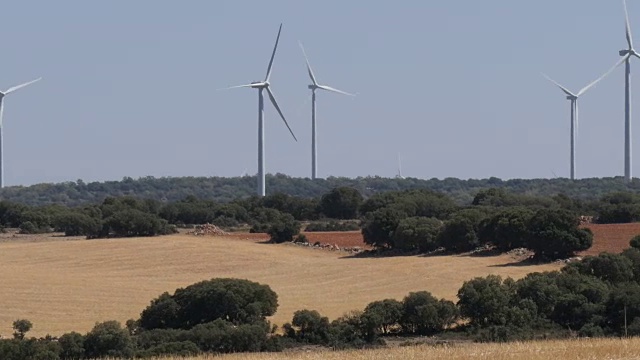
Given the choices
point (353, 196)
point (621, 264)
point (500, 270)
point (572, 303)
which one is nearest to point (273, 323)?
point (572, 303)

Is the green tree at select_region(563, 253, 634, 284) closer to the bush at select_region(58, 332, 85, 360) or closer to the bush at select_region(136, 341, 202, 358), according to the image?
the bush at select_region(136, 341, 202, 358)

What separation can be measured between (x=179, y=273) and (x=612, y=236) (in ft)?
77.5

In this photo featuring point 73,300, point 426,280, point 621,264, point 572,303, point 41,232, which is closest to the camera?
point 572,303

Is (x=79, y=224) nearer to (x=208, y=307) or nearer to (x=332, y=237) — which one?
(x=332, y=237)

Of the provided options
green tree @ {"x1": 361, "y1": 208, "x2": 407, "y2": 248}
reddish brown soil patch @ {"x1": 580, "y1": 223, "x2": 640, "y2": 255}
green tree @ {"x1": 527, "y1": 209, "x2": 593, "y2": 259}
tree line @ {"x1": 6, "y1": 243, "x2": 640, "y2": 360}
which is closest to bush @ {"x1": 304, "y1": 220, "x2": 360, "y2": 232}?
green tree @ {"x1": 361, "y1": 208, "x2": 407, "y2": 248}

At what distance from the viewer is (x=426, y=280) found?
6988 centimetres

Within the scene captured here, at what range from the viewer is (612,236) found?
274 ft

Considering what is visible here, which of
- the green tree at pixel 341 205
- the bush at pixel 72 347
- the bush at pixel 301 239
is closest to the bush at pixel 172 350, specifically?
the bush at pixel 72 347

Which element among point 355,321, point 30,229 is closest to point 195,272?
point 30,229

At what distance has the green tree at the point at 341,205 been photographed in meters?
116

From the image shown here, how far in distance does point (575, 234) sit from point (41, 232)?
41914 mm

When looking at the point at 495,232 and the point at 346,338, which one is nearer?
the point at 346,338

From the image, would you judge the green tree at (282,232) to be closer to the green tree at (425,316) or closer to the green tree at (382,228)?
the green tree at (382,228)

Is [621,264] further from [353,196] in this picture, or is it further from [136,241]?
[353,196]
